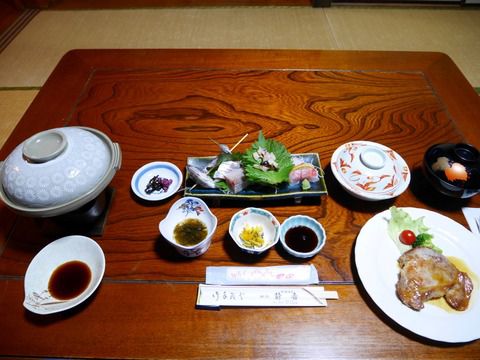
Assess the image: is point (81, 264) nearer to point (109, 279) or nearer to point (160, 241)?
point (109, 279)

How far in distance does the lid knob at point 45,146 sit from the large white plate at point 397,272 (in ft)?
3.93

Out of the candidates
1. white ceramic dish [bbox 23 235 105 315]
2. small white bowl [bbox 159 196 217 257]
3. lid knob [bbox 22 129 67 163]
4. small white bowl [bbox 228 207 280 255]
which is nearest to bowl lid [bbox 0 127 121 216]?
lid knob [bbox 22 129 67 163]

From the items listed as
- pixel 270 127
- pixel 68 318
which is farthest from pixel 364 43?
pixel 68 318

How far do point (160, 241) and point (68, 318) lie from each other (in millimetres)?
420

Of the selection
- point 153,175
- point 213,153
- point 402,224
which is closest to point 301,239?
point 402,224

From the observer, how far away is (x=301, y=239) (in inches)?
51.7

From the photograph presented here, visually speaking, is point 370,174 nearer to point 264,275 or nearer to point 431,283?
point 431,283

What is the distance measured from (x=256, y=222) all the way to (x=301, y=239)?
0.20m

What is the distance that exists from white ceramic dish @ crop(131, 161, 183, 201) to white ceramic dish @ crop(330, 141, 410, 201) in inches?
29.6

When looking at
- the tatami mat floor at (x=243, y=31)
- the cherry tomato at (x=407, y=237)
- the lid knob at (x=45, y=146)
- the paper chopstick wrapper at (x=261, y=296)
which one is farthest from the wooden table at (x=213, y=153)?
the tatami mat floor at (x=243, y=31)

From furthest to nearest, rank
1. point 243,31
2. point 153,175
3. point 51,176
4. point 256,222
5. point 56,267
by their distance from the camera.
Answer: point 243,31, point 153,175, point 256,222, point 56,267, point 51,176

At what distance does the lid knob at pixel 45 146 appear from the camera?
3.74 ft

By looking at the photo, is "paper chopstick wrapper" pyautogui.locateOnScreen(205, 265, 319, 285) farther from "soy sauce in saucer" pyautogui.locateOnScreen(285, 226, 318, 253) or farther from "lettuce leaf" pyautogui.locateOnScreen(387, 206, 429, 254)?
"lettuce leaf" pyautogui.locateOnScreen(387, 206, 429, 254)

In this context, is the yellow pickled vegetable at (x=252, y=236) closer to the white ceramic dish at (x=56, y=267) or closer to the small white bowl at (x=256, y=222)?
the small white bowl at (x=256, y=222)
